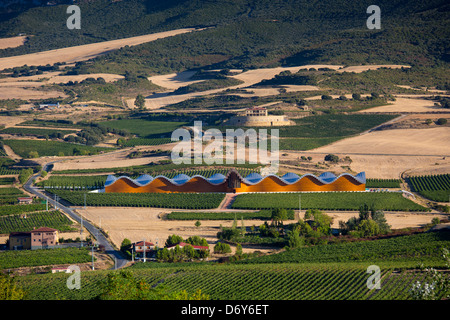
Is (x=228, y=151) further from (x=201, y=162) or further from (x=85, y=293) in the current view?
(x=85, y=293)

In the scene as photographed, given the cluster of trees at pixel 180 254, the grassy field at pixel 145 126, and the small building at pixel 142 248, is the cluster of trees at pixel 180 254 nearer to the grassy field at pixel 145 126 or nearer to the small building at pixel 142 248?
the small building at pixel 142 248

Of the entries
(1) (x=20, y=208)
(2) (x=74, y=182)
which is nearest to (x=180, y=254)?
(1) (x=20, y=208)

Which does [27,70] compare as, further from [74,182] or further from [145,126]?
[74,182]

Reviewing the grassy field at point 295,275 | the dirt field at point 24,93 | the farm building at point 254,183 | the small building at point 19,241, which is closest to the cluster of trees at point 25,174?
the farm building at point 254,183

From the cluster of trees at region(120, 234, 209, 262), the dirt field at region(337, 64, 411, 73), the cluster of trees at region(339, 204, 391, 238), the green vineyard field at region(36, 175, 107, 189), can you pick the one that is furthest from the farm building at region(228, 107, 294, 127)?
the cluster of trees at region(120, 234, 209, 262)

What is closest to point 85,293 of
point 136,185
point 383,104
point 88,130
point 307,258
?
point 307,258

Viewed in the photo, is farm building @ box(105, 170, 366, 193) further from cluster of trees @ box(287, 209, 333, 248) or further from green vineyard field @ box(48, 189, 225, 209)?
cluster of trees @ box(287, 209, 333, 248)

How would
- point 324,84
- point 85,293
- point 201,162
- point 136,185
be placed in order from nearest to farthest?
point 85,293
point 136,185
point 201,162
point 324,84
